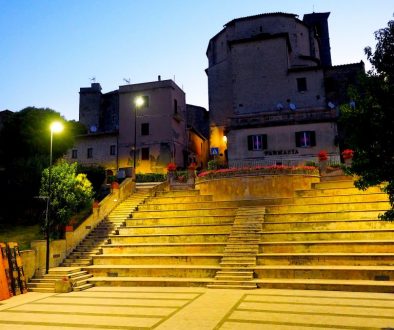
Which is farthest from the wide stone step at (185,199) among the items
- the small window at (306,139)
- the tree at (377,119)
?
the tree at (377,119)

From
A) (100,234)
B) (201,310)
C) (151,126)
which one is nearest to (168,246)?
(100,234)

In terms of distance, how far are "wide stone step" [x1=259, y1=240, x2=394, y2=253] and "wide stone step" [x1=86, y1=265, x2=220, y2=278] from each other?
3.17 meters

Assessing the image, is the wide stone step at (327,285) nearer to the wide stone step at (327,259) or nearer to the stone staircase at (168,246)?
the wide stone step at (327,259)

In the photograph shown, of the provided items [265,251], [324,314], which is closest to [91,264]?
[265,251]

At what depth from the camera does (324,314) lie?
1058 cm

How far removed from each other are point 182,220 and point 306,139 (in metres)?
17.9

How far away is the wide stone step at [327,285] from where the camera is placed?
13.5m

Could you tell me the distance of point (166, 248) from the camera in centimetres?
1894

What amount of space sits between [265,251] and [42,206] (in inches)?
742

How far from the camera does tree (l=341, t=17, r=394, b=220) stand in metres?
8.59

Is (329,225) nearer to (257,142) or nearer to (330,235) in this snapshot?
(330,235)

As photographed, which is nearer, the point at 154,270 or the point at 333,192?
the point at 154,270

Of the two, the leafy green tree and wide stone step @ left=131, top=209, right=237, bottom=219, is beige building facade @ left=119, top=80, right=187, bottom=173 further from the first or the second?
wide stone step @ left=131, top=209, right=237, bottom=219

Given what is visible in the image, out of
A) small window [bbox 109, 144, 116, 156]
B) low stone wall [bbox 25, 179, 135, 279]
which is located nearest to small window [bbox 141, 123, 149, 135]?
small window [bbox 109, 144, 116, 156]
